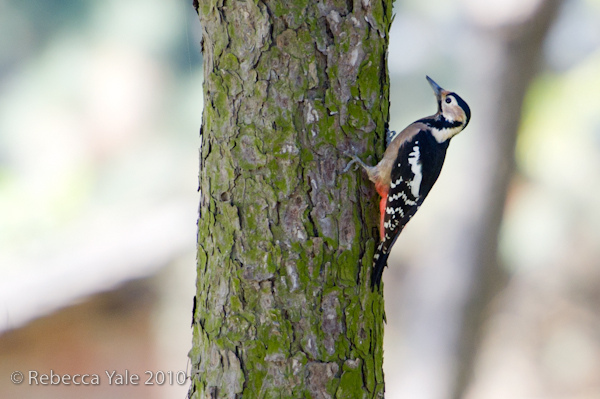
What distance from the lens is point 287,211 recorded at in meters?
1.64

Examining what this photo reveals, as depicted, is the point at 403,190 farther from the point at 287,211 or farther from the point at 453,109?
the point at 287,211

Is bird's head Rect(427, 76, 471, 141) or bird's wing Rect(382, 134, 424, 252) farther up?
bird's head Rect(427, 76, 471, 141)

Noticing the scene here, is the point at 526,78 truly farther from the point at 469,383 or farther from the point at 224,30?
the point at 224,30

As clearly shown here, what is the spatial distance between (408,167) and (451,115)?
502mm

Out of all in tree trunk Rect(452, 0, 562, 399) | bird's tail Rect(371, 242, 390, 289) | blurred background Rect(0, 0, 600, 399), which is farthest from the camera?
tree trunk Rect(452, 0, 562, 399)

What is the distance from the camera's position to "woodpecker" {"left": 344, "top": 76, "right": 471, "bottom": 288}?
1.80 m

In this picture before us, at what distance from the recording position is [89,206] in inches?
167

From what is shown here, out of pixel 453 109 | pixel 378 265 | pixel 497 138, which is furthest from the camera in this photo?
pixel 497 138

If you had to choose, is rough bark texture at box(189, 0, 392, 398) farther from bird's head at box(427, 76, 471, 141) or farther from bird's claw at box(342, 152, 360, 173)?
bird's head at box(427, 76, 471, 141)

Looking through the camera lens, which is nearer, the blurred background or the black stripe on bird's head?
the black stripe on bird's head

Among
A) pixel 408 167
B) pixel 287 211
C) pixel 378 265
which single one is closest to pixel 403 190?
pixel 408 167

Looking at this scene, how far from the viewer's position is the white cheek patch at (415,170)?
2336 mm

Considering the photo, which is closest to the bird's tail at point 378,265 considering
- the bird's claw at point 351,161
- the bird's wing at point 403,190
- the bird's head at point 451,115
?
the bird's wing at point 403,190

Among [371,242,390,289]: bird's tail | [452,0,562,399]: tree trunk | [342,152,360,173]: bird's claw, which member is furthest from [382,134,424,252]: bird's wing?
[452,0,562,399]: tree trunk
